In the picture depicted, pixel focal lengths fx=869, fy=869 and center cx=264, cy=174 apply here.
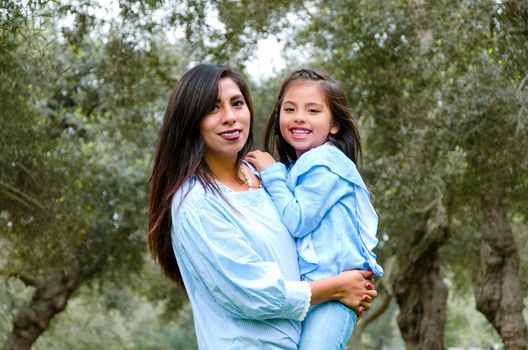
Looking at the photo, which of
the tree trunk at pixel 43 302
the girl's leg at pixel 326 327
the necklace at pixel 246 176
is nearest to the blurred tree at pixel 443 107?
the necklace at pixel 246 176

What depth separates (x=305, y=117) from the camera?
11.6 feet

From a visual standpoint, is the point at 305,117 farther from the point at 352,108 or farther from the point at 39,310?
the point at 39,310

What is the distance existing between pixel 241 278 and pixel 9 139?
30.9 ft

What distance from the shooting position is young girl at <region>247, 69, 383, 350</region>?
308 centimetres

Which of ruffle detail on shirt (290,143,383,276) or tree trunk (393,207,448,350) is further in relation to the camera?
tree trunk (393,207,448,350)

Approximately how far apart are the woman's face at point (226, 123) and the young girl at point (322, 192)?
0.19 m

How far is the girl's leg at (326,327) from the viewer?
301 centimetres

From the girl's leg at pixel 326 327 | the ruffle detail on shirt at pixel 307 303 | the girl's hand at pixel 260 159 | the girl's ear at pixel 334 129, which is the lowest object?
the girl's leg at pixel 326 327

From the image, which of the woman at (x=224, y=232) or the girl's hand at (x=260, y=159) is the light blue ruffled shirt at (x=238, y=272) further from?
the girl's hand at (x=260, y=159)

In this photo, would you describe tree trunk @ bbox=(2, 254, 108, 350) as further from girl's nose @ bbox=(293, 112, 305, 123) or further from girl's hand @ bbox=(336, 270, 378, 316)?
girl's hand @ bbox=(336, 270, 378, 316)

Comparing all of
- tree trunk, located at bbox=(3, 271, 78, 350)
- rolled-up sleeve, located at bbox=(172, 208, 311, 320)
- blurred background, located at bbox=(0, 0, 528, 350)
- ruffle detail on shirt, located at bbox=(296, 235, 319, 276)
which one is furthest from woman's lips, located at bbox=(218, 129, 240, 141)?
tree trunk, located at bbox=(3, 271, 78, 350)

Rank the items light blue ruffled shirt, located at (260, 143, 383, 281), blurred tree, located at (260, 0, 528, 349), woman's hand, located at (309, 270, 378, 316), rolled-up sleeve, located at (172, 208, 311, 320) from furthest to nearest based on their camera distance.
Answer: blurred tree, located at (260, 0, 528, 349) → light blue ruffled shirt, located at (260, 143, 383, 281) → woman's hand, located at (309, 270, 378, 316) → rolled-up sleeve, located at (172, 208, 311, 320)

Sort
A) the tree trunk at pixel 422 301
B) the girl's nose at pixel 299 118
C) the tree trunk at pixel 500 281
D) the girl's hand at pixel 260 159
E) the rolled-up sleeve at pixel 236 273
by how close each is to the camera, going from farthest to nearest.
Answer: the tree trunk at pixel 422 301, the tree trunk at pixel 500 281, the girl's nose at pixel 299 118, the girl's hand at pixel 260 159, the rolled-up sleeve at pixel 236 273

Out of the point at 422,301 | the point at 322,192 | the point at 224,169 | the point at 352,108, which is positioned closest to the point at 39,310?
the point at 422,301
